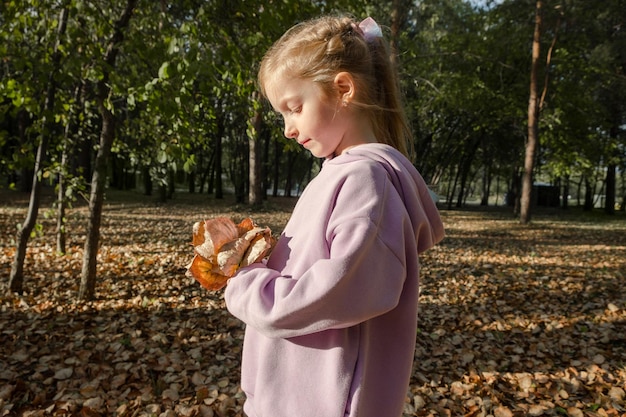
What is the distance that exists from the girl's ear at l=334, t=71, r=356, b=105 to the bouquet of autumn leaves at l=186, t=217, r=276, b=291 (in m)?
0.47

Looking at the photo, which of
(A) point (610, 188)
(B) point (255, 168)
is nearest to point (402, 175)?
(B) point (255, 168)

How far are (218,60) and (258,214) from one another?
13.5 m

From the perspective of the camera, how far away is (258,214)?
17.9m

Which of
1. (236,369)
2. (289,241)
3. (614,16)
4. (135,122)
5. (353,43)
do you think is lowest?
(236,369)

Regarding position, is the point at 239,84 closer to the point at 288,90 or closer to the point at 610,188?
the point at 288,90

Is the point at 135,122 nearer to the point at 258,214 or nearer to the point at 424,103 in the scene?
the point at 258,214

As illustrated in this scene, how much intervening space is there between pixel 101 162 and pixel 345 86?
443 cm

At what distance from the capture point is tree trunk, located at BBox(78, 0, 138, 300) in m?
4.75

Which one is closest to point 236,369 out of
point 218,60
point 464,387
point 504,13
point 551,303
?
point 464,387

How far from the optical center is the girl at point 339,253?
1.14 m

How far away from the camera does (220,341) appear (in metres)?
4.71

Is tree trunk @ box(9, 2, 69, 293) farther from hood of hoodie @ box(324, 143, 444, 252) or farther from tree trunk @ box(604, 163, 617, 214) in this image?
tree trunk @ box(604, 163, 617, 214)

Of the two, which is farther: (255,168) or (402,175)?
(255,168)

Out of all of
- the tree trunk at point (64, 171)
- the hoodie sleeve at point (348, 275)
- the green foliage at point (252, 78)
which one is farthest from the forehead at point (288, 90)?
the tree trunk at point (64, 171)
